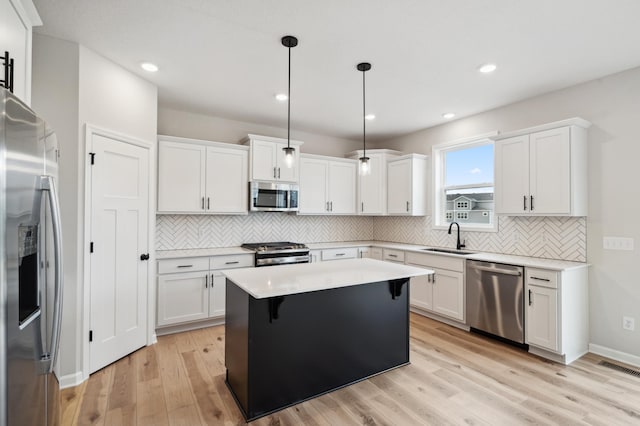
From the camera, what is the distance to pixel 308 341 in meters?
2.44

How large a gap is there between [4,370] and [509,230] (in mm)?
4446

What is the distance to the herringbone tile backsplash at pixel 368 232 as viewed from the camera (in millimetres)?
3506

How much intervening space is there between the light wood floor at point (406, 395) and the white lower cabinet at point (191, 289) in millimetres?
534

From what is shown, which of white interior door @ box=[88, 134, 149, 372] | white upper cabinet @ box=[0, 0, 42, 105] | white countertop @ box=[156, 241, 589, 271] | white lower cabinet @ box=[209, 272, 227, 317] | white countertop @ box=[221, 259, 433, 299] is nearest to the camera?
white upper cabinet @ box=[0, 0, 42, 105]

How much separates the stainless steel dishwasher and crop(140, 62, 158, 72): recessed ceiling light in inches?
153

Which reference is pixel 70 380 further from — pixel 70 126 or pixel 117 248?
pixel 70 126

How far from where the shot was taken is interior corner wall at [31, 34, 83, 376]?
8.31ft

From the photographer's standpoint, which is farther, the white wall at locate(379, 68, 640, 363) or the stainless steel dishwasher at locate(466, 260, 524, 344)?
the stainless steel dishwasher at locate(466, 260, 524, 344)

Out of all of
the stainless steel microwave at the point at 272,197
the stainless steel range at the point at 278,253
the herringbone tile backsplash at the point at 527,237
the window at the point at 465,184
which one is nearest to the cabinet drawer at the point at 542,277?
the herringbone tile backsplash at the point at 527,237

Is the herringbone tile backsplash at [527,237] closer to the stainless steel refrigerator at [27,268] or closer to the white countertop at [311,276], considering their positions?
the white countertop at [311,276]

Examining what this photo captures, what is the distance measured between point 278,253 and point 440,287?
7.01 ft

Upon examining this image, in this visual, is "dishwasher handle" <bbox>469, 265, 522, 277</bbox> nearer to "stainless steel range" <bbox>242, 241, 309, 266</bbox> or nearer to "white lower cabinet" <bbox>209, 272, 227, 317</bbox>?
"stainless steel range" <bbox>242, 241, 309, 266</bbox>

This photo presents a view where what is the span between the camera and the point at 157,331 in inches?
145

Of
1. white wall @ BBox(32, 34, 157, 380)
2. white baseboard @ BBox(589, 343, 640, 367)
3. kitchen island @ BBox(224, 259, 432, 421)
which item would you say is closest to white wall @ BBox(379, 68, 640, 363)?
white baseboard @ BBox(589, 343, 640, 367)
